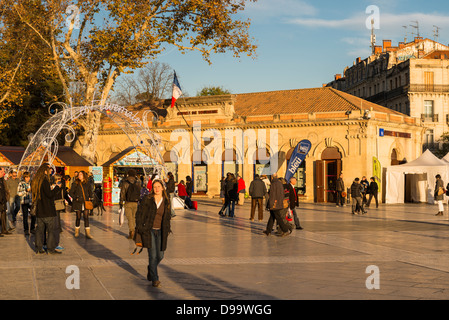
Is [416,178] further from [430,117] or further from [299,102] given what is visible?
[430,117]

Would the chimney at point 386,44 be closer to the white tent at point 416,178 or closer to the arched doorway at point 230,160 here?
the white tent at point 416,178

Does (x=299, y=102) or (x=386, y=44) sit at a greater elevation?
(x=386, y=44)

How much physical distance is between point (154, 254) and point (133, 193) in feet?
21.4

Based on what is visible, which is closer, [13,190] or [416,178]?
[13,190]

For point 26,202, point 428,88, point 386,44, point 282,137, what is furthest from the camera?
point 386,44

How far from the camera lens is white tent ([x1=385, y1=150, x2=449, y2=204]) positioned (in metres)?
Result: 34.5

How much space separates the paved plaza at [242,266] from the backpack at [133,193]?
1.09 m

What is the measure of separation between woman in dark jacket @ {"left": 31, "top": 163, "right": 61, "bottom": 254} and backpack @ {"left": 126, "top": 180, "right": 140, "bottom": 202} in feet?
9.40

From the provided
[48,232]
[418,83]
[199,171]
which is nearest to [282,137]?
[199,171]

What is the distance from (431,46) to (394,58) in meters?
5.20

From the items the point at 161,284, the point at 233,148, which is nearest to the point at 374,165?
the point at 233,148

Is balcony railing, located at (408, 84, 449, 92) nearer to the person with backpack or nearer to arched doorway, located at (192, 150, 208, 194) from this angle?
arched doorway, located at (192, 150, 208, 194)

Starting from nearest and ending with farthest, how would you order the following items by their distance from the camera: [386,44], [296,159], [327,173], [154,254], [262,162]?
[154,254], [296,159], [327,173], [262,162], [386,44]

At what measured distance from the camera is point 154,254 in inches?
350
